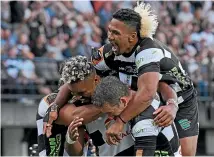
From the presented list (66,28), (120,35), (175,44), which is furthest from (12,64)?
(120,35)

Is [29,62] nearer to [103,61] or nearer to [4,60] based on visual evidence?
[4,60]

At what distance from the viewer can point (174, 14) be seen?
17750 mm

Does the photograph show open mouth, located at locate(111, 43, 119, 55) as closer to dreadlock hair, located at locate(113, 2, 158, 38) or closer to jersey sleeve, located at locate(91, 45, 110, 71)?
dreadlock hair, located at locate(113, 2, 158, 38)

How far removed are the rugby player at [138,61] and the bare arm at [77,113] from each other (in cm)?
40

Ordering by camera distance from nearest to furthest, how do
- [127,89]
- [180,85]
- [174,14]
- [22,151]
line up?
[127,89] < [180,85] < [22,151] < [174,14]

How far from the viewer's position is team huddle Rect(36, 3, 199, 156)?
691 centimetres

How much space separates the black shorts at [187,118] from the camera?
27.1ft

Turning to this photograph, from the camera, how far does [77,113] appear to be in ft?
24.4

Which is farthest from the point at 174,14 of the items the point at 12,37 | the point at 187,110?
the point at 187,110

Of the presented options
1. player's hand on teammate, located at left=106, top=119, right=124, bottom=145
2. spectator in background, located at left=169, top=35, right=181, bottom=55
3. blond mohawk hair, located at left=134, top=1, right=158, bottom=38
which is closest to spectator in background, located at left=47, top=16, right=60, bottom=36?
spectator in background, located at left=169, top=35, right=181, bottom=55

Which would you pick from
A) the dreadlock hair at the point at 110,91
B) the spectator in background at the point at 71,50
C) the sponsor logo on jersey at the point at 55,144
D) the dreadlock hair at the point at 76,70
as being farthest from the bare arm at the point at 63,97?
the spectator in background at the point at 71,50

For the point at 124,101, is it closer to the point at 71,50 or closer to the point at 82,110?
the point at 82,110

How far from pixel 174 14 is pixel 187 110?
9622 mm

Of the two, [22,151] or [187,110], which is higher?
[187,110]
